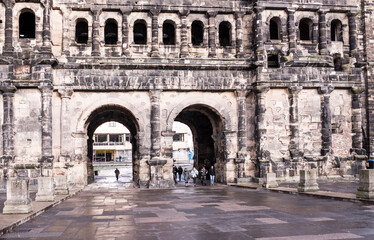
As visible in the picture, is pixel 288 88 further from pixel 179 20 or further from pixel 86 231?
pixel 86 231

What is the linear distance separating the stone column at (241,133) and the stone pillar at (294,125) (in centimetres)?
265

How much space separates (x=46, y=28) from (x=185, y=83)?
795cm

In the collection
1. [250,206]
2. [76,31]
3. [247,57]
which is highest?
[76,31]

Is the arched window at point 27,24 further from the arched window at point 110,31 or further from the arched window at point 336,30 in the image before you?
the arched window at point 336,30

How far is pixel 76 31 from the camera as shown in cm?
2473

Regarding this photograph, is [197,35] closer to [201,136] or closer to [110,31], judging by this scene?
[110,31]

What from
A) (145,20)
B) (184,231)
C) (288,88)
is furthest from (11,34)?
(184,231)

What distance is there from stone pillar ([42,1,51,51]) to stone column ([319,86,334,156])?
50.8 ft

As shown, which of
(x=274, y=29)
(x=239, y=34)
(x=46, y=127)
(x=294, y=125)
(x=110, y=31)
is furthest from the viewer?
(x=274, y=29)

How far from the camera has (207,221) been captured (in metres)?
9.98

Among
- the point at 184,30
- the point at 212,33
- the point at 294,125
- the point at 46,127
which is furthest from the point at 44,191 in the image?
the point at 294,125

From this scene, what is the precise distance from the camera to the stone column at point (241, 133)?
22.8 m

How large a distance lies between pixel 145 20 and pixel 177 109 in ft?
17.6

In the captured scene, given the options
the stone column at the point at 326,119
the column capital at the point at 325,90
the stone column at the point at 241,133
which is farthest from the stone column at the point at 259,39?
the stone column at the point at 326,119
